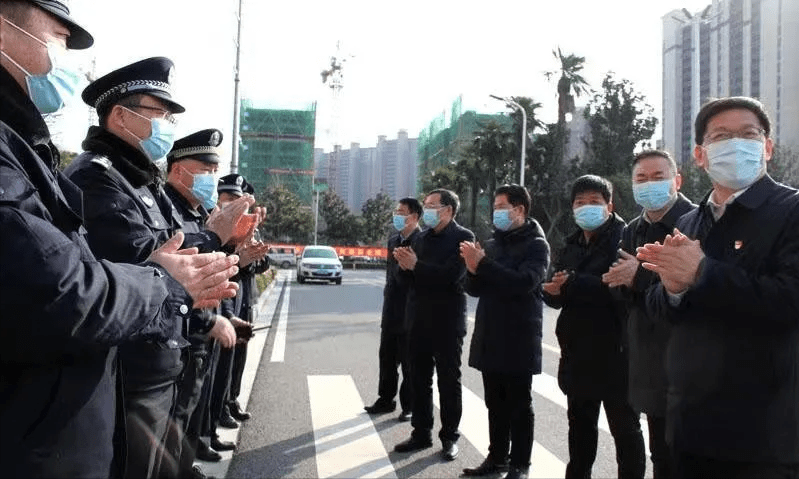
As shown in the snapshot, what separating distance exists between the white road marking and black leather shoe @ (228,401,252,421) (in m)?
1.78

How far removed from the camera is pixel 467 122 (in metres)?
51.6

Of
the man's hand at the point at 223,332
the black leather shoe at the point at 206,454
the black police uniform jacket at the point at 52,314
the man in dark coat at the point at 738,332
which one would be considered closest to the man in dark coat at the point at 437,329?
the black leather shoe at the point at 206,454

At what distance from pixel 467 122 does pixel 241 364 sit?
47192 millimetres

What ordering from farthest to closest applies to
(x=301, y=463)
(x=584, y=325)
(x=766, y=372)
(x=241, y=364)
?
1. (x=241, y=364)
2. (x=301, y=463)
3. (x=584, y=325)
4. (x=766, y=372)

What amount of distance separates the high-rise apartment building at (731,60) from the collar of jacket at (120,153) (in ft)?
134

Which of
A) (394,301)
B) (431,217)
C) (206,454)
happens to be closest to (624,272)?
(431,217)

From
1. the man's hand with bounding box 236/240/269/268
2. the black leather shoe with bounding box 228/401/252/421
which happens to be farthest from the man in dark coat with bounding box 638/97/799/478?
the black leather shoe with bounding box 228/401/252/421

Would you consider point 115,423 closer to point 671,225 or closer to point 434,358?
point 671,225

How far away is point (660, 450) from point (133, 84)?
315 centimetres

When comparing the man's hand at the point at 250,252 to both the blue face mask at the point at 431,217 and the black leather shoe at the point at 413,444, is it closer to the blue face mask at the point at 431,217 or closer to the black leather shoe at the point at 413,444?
the blue face mask at the point at 431,217

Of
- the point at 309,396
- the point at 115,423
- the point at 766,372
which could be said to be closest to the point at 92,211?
the point at 115,423

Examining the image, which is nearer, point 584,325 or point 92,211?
point 92,211

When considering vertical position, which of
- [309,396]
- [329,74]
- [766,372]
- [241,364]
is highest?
[329,74]

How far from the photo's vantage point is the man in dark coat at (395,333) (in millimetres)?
6090
